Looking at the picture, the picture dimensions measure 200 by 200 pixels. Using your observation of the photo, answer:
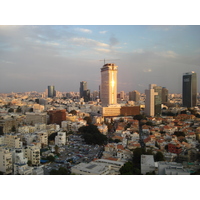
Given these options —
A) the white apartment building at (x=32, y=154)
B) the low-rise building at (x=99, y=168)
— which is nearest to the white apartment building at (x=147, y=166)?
the low-rise building at (x=99, y=168)

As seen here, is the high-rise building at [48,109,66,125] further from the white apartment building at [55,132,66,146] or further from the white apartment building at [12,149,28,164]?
the white apartment building at [12,149,28,164]

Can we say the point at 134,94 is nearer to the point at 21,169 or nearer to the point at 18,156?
the point at 18,156

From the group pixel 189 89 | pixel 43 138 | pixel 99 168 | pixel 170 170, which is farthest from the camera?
pixel 43 138

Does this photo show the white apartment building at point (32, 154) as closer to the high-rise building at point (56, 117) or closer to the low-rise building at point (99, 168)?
the low-rise building at point (99, 168)

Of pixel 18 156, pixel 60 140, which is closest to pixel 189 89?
pixel 60 140

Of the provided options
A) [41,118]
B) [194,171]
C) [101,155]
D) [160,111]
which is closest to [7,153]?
[101,155]

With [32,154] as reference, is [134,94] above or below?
above

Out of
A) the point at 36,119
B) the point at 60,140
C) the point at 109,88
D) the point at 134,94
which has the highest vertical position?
the point at 109,88
